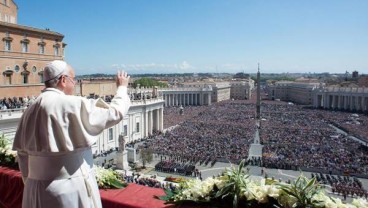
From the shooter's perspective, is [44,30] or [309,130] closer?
[44,30]

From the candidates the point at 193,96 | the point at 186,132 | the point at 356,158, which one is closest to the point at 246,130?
the point at 186,132

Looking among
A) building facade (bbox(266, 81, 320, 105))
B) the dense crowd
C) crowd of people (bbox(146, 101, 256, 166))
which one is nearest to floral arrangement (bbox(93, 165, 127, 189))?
crowd of people (bbox(146, 101, 256, 166))

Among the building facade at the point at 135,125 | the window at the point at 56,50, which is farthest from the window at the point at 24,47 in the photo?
the building facade at the point at 135,125

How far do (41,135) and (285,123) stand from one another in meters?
73.4

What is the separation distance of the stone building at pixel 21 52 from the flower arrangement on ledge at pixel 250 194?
33459 mm

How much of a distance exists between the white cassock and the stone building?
3357cm

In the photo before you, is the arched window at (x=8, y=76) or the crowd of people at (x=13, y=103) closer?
the crowd of people at (x=13, y=103)

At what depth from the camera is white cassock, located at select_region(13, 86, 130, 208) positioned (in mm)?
3186

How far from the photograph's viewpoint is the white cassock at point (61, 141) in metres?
3.19

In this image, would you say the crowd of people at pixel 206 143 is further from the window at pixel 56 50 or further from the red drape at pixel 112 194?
the red drape at pixel 112 194

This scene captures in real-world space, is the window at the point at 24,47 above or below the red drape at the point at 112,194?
above

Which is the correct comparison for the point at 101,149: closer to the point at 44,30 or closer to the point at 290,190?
the point at 44,30

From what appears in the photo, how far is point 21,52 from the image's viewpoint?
35.0 m

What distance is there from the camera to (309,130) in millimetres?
61688
